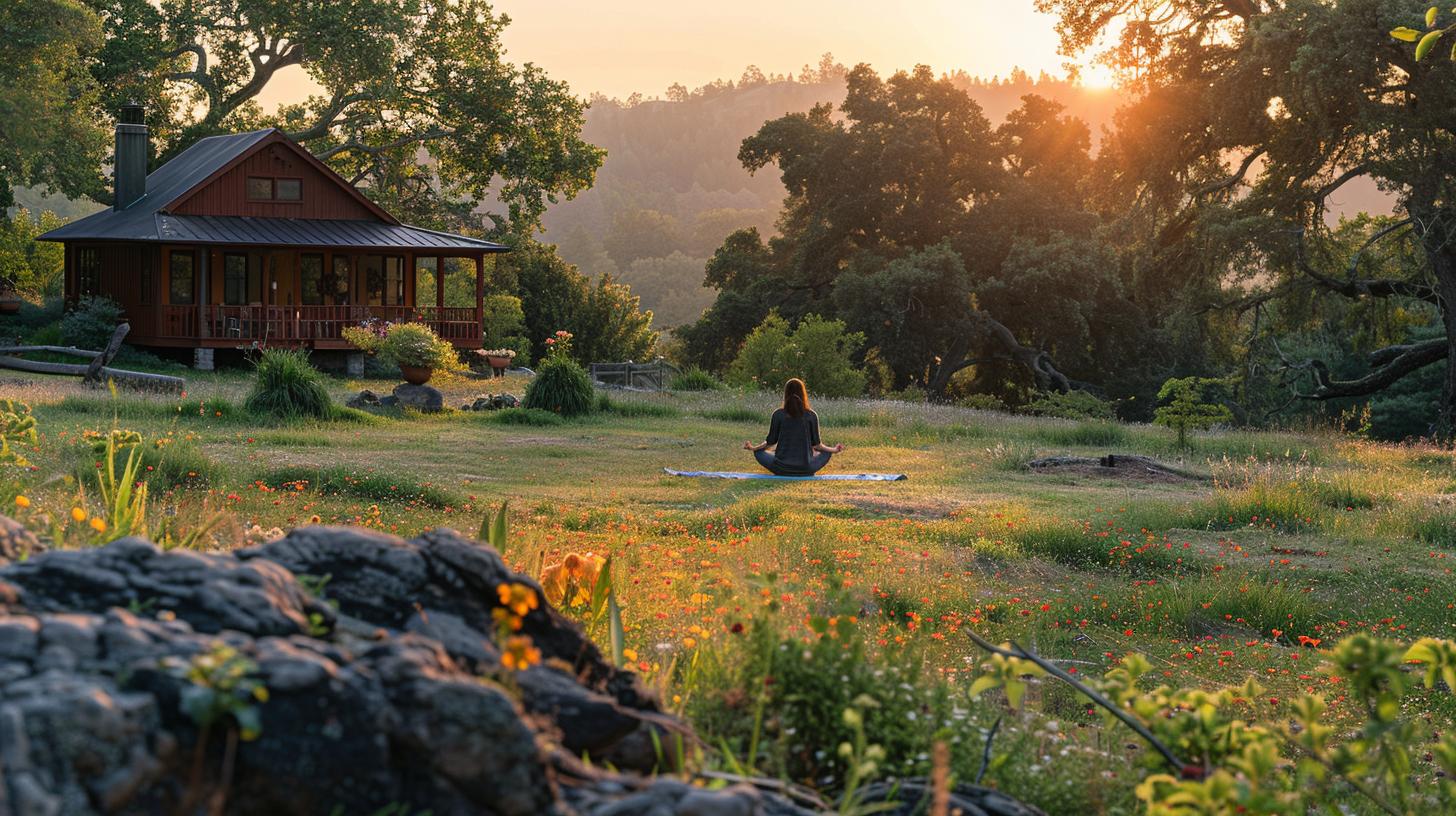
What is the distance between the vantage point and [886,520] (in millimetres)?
12820

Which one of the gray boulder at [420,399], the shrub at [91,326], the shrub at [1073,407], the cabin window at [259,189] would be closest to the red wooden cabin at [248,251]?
the cabin window at [259,189]

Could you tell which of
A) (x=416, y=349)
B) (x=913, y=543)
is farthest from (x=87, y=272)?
(x=913, y=543)

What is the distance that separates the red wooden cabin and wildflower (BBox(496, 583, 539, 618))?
29598 mm

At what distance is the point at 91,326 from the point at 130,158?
17.8ft

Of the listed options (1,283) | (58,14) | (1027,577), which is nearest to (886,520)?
(1027,577)

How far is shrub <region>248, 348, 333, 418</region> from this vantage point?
19828 millimetres

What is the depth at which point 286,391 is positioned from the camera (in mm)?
19906

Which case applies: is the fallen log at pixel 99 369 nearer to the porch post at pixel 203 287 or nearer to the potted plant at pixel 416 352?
the porch post at pixel 203 287

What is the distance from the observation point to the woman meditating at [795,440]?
50.4ft

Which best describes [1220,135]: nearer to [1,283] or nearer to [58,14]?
[58,14]

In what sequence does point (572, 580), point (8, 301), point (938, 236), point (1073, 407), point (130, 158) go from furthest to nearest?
point (938, 236)
point (8, 301)
point (130, 158)
point (1073, 407)
point (572, 580)

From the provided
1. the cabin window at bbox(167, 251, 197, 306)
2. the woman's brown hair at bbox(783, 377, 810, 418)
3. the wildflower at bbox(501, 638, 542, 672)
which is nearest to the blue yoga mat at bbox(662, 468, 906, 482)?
the woman's brown hair at bbox(783, 377, 810, 418)

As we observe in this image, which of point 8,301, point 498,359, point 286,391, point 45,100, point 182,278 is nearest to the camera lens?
point 286,391

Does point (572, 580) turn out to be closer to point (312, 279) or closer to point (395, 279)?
point (312, 279)
